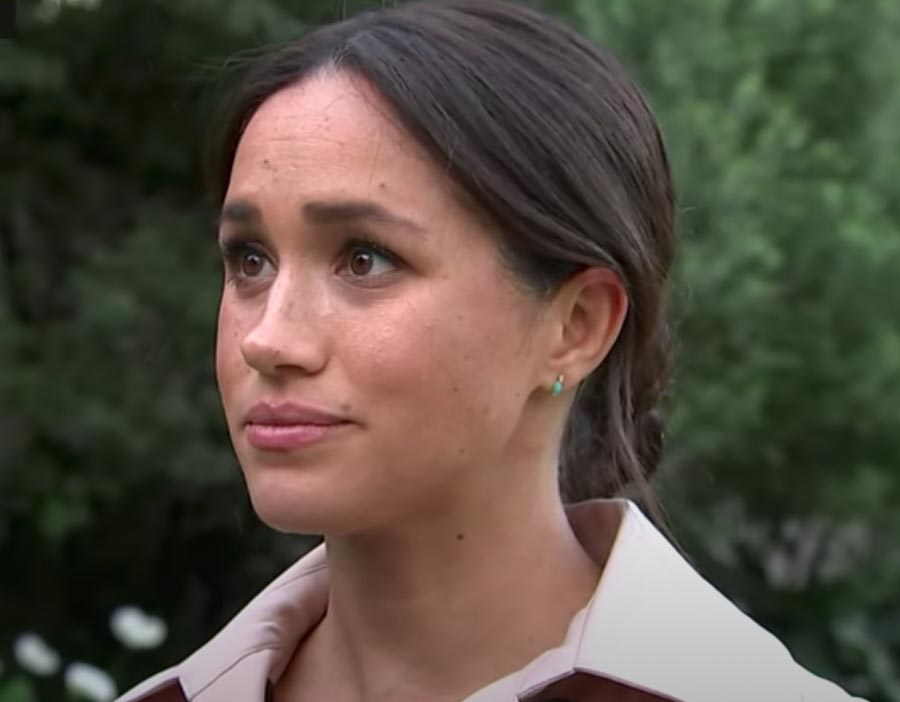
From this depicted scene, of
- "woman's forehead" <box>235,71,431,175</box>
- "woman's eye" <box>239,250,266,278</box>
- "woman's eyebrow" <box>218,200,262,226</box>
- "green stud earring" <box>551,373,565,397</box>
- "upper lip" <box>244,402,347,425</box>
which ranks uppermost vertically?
"woman's forehead" <box>235,71,431,175</box>

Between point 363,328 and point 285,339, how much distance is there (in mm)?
68

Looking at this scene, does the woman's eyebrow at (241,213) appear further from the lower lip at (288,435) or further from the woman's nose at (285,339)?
the lower lip at (288,435)

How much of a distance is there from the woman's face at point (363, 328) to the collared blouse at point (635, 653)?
0.19 metres

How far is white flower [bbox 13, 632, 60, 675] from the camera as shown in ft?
14.6

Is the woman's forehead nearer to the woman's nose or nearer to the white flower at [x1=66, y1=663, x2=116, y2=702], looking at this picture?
the woman's nose

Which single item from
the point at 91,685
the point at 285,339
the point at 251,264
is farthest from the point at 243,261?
the point at 91,685

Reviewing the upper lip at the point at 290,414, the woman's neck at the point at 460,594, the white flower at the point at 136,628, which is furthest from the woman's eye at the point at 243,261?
the white flower at the point at 136,628

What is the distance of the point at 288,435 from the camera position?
1464 mm

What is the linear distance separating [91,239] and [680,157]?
1663 mm

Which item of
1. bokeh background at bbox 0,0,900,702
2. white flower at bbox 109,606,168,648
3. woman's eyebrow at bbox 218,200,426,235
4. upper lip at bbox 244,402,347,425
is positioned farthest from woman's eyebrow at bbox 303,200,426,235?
white flower at bbox 109,606,168,648

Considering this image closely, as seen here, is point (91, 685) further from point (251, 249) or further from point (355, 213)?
point (355, 213)

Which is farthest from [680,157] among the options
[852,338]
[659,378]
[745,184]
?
[659,378]

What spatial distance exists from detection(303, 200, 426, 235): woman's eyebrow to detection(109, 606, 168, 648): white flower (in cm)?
315

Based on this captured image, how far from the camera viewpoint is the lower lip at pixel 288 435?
1453 mm
